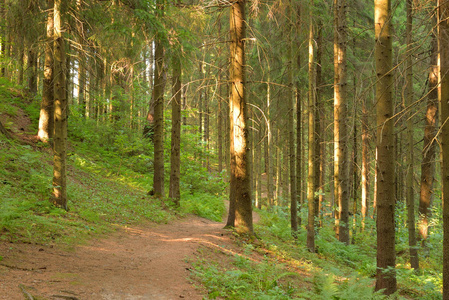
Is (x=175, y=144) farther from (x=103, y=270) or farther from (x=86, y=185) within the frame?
(x=103, y=270)

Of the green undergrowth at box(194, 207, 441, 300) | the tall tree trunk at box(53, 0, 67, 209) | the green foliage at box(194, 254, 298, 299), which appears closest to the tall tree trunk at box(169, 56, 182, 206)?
the green undergrowth at box(194, 207, 441, 300)

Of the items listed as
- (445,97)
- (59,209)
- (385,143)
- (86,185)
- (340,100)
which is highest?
(340,100)

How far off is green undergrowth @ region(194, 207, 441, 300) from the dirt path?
0.52 meters

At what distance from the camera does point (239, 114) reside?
26.8 feet

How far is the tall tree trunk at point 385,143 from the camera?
5070 millimetres

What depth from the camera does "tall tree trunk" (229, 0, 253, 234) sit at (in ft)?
26.9

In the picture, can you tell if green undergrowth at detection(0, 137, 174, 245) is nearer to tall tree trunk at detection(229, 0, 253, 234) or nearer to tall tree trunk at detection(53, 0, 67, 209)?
tall tree trunk at detection(53, 0, 67, 209)

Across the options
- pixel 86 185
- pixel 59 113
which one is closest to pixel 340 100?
pixel 59 113

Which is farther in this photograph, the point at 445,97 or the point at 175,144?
the point at 175,144

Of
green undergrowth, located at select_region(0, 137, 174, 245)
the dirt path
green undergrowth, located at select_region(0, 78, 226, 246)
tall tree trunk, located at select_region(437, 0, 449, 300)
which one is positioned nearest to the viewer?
the dirt path

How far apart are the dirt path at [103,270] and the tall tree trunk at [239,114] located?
140cm

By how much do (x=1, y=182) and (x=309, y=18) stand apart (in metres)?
10.0

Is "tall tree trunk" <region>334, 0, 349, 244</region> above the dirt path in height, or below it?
above

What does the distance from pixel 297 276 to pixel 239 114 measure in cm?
411
